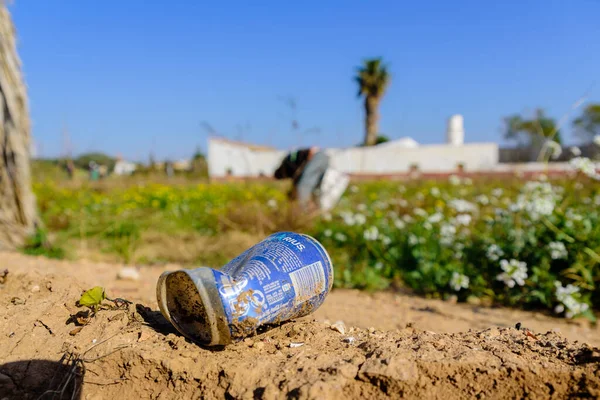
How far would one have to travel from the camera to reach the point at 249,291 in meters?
1.60

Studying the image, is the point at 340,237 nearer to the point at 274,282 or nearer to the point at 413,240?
the point at 413,240

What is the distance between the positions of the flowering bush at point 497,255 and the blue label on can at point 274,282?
2.00 metres

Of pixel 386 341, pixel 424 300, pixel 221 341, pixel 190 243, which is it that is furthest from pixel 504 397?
pixel 190 243

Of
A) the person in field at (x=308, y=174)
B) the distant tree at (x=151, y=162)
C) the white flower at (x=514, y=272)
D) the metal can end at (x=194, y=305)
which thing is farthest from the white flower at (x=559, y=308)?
the distant tree at (x=151, y=162)

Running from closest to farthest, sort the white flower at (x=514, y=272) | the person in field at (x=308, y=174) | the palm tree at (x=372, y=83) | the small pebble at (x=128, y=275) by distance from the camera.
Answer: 1. the white flower at (x=514, y=272)
2. the small pebble at (x=128, y=275)
3. the person in field at (x=308, y=174)
4. the palm tree at (x=372, y=83)

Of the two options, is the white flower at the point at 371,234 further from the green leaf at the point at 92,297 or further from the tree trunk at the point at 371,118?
the tree trunk at the point at 371,118

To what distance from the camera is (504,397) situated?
1.40 metres

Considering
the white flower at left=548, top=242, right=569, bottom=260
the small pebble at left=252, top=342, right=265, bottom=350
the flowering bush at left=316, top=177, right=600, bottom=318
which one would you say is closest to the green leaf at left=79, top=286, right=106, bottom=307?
the small pebble at left=252, top=342, right=265, bottom=350

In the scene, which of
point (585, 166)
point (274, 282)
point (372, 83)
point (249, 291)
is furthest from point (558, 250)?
point (372, 83)

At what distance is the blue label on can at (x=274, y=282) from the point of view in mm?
1573

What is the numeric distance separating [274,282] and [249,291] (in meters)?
0.11

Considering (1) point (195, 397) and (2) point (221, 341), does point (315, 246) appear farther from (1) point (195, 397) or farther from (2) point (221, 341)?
(1) point (195, 397)

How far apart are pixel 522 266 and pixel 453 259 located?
0.82 m

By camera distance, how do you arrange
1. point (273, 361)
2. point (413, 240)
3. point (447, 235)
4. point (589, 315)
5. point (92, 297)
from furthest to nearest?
point (413, 240) < point (447, 235) < point (589, 315) < point (92, 297) < point (273, 361)
